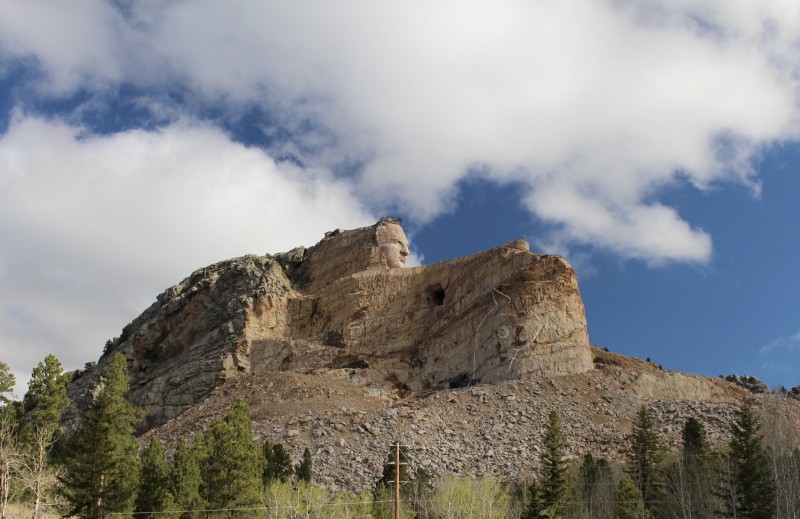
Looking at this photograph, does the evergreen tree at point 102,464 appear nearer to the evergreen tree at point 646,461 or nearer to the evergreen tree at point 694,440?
the evergreen tree at point 646,461

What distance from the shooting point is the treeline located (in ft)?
131

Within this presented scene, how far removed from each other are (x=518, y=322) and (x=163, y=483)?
29.1 meters

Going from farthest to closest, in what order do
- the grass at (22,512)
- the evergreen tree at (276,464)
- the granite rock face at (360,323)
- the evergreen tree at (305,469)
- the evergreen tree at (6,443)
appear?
1. the granite rock face at (360,323)
2. the evergreen tree at (276,464)
3. the evergreen tree at (305,469)
4. the grass at (22,512)
5. the evergreen tree at (6,443)

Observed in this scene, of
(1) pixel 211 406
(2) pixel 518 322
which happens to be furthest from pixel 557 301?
(1) pixel 211 406

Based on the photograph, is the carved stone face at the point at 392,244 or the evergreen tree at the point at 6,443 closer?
the evergreen tree at the point at 6,443

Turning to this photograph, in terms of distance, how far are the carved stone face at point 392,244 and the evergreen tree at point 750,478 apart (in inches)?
Result: 1676

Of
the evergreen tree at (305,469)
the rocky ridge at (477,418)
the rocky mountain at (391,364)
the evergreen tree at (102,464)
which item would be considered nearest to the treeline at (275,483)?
the evergreen tree at (102,464)

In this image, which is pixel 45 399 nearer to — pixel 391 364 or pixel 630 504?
pixel 630 504

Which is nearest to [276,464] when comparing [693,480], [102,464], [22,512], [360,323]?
[102,464]

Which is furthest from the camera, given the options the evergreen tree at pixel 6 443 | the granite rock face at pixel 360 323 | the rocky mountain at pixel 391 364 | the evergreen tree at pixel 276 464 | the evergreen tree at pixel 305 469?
the granite rock face at pixel 360 323

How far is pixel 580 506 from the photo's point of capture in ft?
142

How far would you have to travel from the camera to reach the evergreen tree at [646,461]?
45250 mm

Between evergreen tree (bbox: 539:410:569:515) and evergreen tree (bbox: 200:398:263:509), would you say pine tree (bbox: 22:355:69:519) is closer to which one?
evergreen tree (bbox: 200:398:263:509)

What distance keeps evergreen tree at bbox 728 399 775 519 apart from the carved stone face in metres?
42.6
